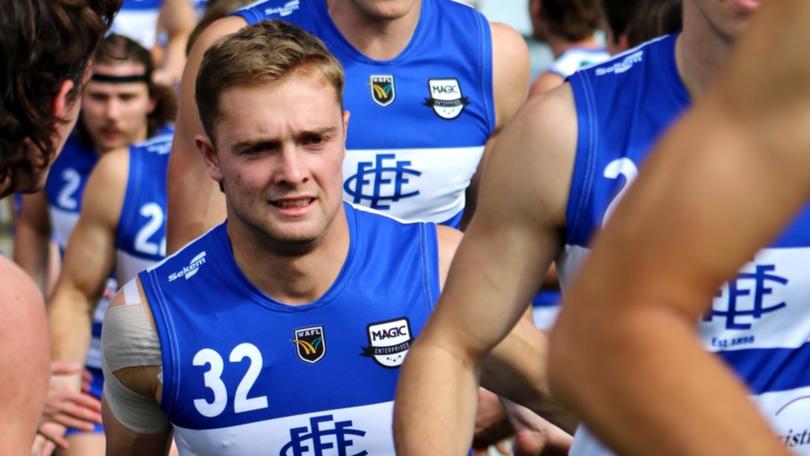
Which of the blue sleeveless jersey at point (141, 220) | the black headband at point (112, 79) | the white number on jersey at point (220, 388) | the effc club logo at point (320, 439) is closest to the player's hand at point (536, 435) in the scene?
the effc club logo at point (320, 439)

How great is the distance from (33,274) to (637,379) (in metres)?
5.93

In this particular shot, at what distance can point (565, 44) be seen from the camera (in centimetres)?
756

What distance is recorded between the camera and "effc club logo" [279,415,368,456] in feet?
11.8

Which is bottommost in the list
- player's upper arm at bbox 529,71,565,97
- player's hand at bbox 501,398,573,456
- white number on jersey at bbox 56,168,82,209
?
white number on jersey at bbox 56,168,82,209

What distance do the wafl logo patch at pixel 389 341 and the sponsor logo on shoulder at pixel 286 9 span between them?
4.60 feet

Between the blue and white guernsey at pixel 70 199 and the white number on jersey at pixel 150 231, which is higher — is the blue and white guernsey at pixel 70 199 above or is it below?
below

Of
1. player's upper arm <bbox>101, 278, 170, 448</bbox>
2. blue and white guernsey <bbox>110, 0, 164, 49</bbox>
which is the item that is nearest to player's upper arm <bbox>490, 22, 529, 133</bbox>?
player's upper arm <bbox>101, 278, 170, 448</bbox>

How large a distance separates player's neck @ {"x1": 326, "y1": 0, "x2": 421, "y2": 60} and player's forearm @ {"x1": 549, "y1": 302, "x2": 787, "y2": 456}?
3462mm

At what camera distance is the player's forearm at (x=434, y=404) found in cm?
286

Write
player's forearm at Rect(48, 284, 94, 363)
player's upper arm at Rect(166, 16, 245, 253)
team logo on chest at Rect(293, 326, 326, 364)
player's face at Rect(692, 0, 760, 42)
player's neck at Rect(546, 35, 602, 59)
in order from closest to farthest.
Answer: player's face at Rect(692, 0, 760, 42) < team logo on chest at Rect(293, 326, 326, 364) < player's upper arm at Rect(166, 16, 245, 253) < player's forearm at Rect(48, 284, 94, 363) < player's neck at Rect(546, 35, 602, 59)

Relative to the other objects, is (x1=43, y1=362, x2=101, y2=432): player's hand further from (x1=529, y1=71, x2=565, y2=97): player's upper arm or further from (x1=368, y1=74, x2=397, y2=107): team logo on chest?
(x1=529, y1=71, x2=565, y2=97): player's upper arm

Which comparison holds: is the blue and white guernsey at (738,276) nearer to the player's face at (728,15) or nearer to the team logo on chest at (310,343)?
the player's face at (728,15)

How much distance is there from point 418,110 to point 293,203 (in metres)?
1.11

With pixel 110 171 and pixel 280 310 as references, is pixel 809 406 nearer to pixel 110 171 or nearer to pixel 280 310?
pixel 280 310
